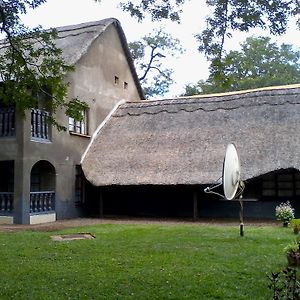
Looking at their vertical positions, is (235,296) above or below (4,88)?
below

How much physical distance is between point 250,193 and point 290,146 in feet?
8.30

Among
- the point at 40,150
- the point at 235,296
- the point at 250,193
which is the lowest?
the point at 235,296

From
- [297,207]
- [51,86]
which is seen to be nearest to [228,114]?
[297,207]

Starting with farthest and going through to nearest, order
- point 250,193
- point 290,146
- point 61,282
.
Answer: point 250,193, point 290,146, point 61,282

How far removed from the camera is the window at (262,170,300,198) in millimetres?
16844

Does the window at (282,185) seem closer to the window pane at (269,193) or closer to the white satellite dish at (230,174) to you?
the window pane at (269,193)

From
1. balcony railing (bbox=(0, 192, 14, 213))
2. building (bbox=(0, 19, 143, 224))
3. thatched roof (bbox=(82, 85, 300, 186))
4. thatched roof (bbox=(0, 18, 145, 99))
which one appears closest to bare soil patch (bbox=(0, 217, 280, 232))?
building (bbox=(0, 19, 143, 224))

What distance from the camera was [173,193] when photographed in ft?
60.3

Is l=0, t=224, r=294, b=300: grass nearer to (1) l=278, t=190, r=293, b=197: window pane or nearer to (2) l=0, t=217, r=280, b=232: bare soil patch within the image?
(2) l=0, t=217, r=280, b=232: bare soil patch

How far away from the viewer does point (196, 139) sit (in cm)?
1739

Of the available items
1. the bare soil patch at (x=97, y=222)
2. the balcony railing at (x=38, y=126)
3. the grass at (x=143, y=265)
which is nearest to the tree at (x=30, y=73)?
the grass at (x=143, y=265)

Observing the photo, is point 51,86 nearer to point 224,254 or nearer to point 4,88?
point 4,88

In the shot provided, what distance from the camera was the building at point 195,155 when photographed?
632 inches

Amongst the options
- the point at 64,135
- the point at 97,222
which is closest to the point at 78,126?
the point at 64,135
